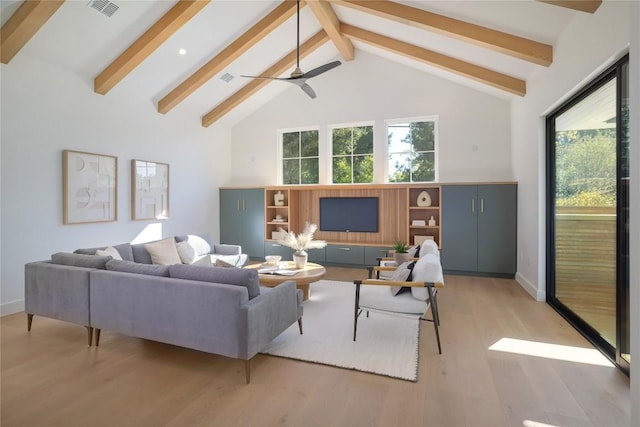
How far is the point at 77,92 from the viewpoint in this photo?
4.56 metres

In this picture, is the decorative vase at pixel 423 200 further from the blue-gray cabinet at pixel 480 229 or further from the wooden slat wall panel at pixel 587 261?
the wooden slat wall panel at pixel 587 261

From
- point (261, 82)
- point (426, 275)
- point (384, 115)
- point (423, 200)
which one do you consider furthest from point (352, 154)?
point (426, 275)

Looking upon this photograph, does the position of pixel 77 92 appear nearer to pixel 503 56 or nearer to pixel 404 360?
pixel 404 360

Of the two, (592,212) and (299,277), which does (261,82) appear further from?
(592,212)

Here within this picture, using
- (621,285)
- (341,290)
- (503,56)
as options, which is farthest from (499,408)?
(503,56)

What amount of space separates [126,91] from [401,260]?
16.1 feet

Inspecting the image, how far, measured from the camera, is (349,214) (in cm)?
673

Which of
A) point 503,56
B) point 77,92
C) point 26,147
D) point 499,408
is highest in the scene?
point 503,56

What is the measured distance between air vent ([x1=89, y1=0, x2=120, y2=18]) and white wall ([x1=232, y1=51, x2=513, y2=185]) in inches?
151

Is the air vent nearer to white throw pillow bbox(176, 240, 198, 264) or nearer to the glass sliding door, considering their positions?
white throw pillow bbox(176, 240, 198, 264)

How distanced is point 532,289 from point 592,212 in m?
1.75

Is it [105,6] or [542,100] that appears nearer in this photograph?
[105,6]

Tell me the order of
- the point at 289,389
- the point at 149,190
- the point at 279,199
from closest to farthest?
the point at 289,389 → the point at 149,190 → the point at 279,199

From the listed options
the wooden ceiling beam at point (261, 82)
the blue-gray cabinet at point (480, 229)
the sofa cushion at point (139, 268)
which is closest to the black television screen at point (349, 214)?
the blue-gray cabinet at point (480, 229)
